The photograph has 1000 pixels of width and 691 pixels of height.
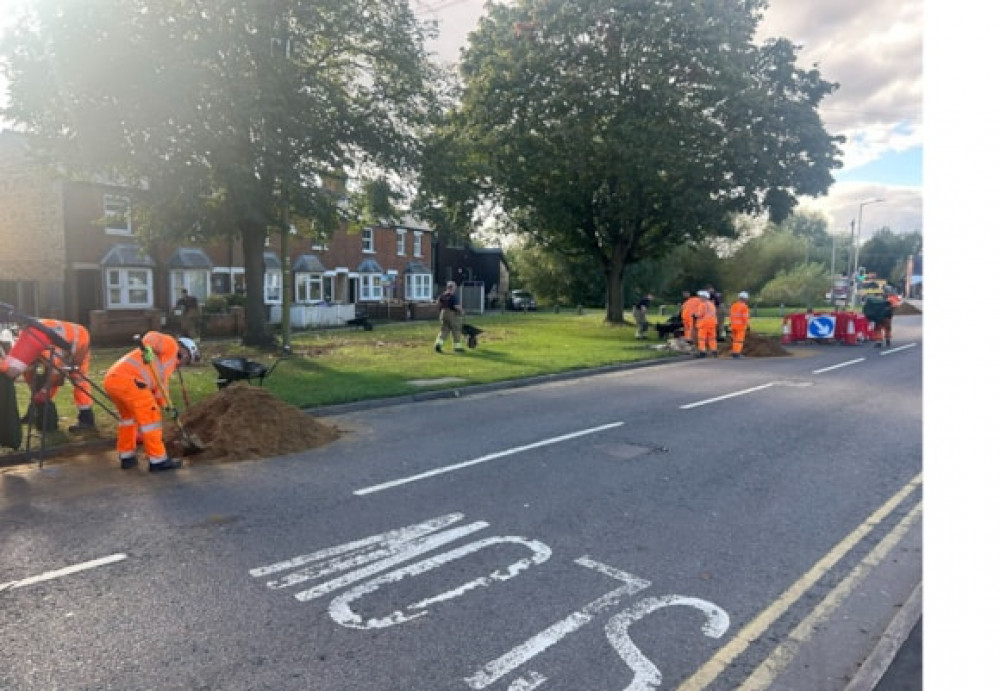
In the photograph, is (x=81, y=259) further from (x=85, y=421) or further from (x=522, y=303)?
(x=522, y=303)

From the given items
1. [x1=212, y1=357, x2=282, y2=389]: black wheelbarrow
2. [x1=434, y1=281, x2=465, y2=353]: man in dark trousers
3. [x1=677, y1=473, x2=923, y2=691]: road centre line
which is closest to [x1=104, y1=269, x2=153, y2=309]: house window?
[x1=434, y1=281, x2=465, y2=353]: man in dark trousers

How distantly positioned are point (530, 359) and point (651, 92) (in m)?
12.7

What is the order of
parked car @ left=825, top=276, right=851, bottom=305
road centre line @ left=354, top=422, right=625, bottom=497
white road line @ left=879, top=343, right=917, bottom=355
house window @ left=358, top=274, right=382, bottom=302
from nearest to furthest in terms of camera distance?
road centre line @ left=354, top=422, right=625, bottom=497, white road line @ left=879, top=343, right=917, bottom=355, house window @ left=358, top=274, right=382, bottom=302, parked car @ left=825, top=276, right=851, bottom=305

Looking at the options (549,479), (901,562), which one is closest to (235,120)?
(549,479)

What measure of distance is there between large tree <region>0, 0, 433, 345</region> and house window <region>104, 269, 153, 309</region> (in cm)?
1044

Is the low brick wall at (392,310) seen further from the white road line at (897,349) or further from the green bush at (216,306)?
the white road line at (897,349)

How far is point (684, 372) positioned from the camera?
52.2ft

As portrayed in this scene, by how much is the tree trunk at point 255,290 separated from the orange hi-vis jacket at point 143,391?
1188cm

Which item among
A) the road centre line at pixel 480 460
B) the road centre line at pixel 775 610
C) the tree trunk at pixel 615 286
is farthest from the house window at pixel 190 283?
the road centre line at pixel 775 610

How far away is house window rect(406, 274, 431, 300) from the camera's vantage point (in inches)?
1737

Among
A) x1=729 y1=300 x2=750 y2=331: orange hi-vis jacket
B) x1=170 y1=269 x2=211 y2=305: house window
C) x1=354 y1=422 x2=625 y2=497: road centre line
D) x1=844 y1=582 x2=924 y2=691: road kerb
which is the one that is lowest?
x1=844 y1=582 x2=924 y2=691: road kerb

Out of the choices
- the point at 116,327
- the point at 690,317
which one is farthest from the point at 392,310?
the point at 690,317

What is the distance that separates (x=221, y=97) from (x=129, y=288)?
56.5ft

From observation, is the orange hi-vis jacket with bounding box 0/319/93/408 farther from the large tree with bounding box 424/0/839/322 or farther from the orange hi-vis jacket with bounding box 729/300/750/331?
the large tree with bounding box 424/0/839/322
